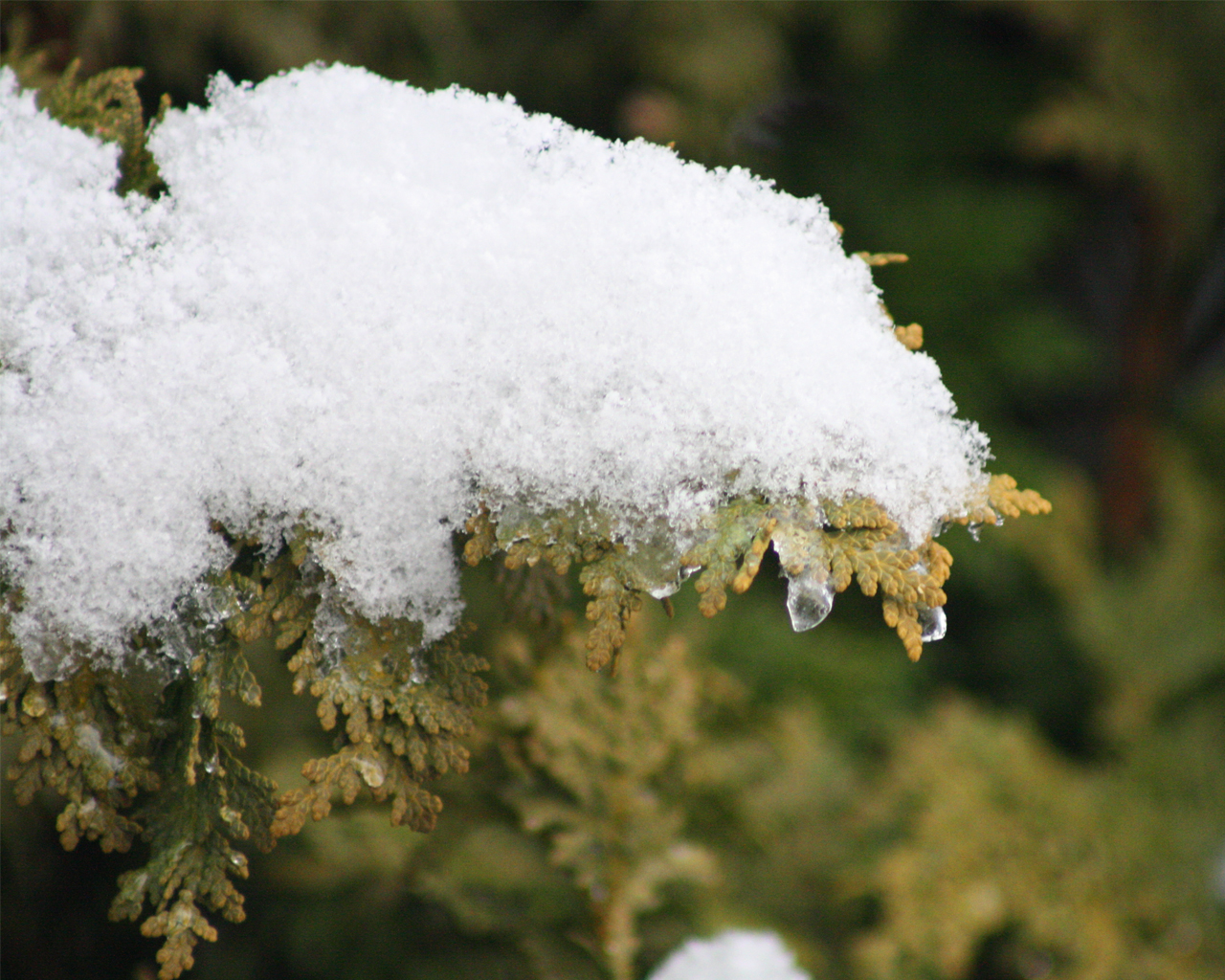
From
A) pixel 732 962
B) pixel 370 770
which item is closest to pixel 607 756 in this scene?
pixel 732 962

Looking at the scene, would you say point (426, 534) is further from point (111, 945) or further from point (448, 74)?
point (448, 74)

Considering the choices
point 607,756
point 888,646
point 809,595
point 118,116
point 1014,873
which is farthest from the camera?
point 888,646

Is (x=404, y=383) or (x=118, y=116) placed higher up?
(x=118, y=116)

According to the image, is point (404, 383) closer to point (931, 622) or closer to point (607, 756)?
point (931, 622)

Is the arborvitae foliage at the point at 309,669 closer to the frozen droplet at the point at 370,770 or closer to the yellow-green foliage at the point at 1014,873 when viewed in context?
the frozen droplet at the point at 370,770

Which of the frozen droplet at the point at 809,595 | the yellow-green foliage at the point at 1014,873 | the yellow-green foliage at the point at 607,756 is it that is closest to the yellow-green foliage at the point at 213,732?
the frozen droplet at the point at 809,595

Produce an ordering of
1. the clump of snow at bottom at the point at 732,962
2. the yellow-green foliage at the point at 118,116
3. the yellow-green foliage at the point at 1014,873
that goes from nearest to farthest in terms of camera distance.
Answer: the yellow-green foliage at the point at 118,116 < the clump of snow at bottom at the point at 732,962 < the yellow-green foliage at the point at 1014,873
